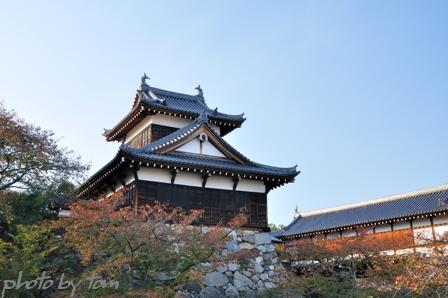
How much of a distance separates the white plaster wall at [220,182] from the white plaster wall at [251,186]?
359 mm

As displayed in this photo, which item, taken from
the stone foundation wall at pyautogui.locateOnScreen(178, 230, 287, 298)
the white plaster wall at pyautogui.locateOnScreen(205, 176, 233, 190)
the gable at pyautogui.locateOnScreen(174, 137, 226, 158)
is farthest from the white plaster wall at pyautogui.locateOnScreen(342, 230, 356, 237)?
the gable at pyautogui.locateOnScreen(174, 137, 226, 158)

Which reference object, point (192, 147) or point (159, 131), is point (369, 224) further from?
point (159, 131)

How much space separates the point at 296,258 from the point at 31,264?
33.3 feet

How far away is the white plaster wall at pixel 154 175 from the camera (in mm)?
15094

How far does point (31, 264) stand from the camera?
408 inches

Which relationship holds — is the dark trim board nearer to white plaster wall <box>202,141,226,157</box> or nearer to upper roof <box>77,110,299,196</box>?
upper roof <box>77,110,299,196</box>

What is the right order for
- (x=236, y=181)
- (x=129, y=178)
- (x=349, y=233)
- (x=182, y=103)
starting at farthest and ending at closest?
(x=349, y=233) < (x=182, y=103) < (x=236, y=181) < (x=129, y=178)

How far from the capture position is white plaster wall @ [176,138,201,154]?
54.1 ft

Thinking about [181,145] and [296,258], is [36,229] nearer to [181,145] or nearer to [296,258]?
[181,145]

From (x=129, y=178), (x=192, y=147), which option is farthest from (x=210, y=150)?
(x=129, y=178)

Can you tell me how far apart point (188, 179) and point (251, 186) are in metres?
2.52

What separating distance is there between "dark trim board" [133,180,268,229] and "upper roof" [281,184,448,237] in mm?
8207

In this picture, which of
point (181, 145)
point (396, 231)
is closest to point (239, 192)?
point (181, 145)

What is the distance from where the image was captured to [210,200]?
632 inches
